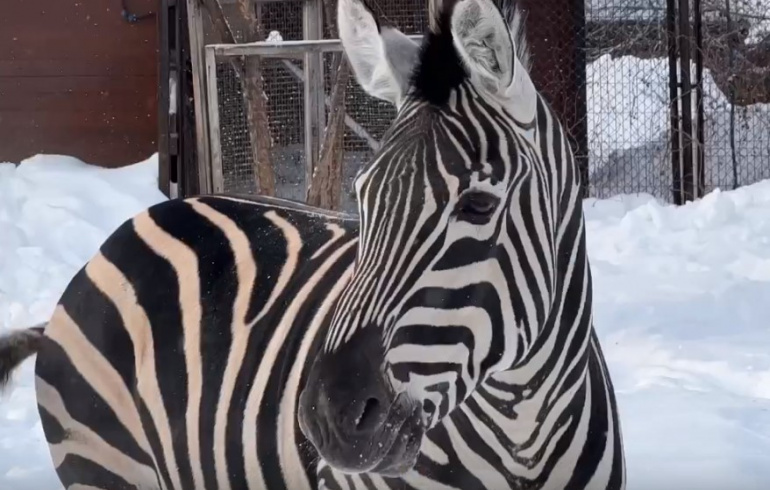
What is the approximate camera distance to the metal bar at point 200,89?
329 inches

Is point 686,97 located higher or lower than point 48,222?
higher

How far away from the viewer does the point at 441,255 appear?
6.71ft

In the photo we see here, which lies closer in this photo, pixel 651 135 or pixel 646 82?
pixel 646 82

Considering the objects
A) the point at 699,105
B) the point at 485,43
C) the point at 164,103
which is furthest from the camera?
the point at 699,105

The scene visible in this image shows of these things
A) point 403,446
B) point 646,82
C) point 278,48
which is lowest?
point 403,446

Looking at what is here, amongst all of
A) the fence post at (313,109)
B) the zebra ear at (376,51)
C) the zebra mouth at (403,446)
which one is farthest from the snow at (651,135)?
the zebra mouth at (403,446)

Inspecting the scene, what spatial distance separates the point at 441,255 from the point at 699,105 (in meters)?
8.29

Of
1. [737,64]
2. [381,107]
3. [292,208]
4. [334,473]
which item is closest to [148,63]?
[381,107]

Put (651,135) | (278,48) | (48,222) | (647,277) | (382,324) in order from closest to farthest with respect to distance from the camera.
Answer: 1. (382,324)
2. (647,277)
3. (278,48)
4. (48,222)
5. (651,135)

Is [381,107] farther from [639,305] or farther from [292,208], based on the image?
[292,208]

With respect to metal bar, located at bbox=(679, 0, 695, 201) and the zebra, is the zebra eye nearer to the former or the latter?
the zebra

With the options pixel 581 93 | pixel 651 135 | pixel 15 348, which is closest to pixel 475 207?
pixel 15 348

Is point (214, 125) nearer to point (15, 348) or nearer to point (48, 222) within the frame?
point (48, 222)

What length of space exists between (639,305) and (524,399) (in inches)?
179
